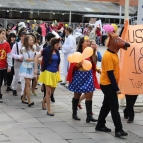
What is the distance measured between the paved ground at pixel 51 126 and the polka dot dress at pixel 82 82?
2.14 feet

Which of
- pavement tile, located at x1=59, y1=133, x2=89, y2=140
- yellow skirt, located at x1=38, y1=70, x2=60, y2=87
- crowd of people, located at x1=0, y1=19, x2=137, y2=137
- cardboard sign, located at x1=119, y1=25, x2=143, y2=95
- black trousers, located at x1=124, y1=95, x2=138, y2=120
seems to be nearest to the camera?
pavement tile, located at x1=59, y1=133, x2=89, y2=140

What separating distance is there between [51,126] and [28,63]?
2393 mm

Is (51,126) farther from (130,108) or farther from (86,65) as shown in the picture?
(130,108)

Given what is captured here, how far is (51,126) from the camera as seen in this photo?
746 cm

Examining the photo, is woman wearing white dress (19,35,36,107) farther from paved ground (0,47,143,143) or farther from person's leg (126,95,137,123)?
person's leg (126,95,137,123)

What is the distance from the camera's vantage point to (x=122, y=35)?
26.5 feet

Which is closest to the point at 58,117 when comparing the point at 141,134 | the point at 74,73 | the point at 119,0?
the point at 74,73

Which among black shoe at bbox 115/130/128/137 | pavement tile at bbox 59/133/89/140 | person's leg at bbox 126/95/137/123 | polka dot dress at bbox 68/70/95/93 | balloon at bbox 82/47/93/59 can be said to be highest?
balloon at bbox 82/47/93/59

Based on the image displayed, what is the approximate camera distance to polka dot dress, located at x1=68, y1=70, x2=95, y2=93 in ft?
25.5

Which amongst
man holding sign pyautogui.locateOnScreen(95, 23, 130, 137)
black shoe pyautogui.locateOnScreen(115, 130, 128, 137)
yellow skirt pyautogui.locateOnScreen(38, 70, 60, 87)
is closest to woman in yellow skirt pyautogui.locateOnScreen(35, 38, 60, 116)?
yellow skirt pyautogui.locateOnScreen(38, 70, 60, 87)

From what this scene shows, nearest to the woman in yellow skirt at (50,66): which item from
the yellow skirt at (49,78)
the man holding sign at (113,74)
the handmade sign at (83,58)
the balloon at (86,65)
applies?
the yellow skirt at (49,78)

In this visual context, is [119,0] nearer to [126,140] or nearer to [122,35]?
[122,35]

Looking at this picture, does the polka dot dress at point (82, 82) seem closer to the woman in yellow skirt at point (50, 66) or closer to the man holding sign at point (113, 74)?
the woman in yellow skirt at point (50, 66)

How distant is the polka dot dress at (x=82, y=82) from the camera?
306 inches
